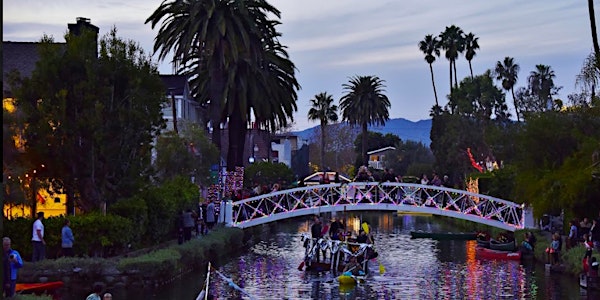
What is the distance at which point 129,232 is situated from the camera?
34906mm

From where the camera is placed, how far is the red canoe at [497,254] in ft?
153

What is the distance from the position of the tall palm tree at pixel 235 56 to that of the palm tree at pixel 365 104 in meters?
46.1

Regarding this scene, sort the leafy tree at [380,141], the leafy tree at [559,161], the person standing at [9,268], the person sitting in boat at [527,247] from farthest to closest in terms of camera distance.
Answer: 1. the leafy tree at [380,141]
2. the person sitting in boat at [527,247]
3. the leafy tree at [559,161]
4. the person standing at [9,268]

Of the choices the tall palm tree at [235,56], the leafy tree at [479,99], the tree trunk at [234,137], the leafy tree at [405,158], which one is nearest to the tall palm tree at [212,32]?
the tall palm tree at [235,56]

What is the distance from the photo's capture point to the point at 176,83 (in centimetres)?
6769

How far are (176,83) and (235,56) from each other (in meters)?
16.2

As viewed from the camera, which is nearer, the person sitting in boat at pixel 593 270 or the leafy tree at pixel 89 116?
the person sitting in boat at pixel 593 270

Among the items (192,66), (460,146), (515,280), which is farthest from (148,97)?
(460,146)

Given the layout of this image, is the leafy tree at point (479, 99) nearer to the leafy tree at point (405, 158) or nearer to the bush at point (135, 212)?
the leafy tree at point (405, 158)

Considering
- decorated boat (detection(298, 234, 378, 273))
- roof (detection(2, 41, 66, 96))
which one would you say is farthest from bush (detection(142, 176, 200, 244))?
roof (detection(2, 41, 66, 96))

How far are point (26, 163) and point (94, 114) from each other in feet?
9.95

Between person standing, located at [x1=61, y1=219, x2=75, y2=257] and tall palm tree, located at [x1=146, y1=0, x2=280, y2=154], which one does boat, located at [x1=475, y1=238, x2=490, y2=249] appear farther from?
person standing, located at [x1=61, y1=219, x2=75, y2=257]

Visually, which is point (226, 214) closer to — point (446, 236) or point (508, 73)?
point (446, 236)

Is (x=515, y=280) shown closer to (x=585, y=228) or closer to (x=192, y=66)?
(x=585, y=228)
